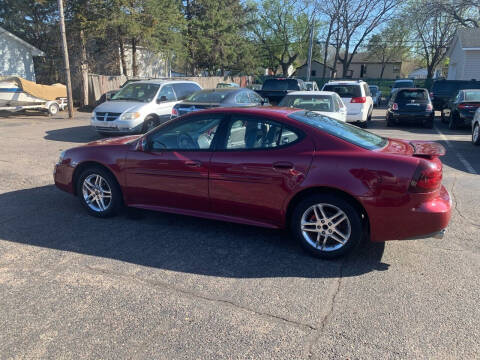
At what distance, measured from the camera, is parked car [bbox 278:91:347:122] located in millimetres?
9891

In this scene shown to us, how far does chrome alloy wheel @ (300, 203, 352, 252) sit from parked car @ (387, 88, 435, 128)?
485 inches

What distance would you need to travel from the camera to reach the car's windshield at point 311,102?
9.94 meters

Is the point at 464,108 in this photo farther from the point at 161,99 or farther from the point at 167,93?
the point at 161,99

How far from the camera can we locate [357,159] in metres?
3.75

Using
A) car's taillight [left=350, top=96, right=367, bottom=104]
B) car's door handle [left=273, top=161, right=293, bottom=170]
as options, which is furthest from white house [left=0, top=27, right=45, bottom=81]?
car's door handle [left=273, top=161, right=293, bottom=170]

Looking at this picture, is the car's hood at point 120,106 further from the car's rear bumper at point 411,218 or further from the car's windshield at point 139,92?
the car's rear bumper at point 411,218

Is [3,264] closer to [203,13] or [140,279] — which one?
[140,279]

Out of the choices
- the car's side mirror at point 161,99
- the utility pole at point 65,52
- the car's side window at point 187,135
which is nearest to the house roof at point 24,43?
the utility pole at point 65,52

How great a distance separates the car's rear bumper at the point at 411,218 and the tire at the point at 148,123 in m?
8.79

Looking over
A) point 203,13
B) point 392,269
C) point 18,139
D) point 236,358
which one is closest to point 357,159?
point 392,269

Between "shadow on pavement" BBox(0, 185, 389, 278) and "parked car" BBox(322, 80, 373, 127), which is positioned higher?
"parked car" BBox(322, 80, 373, 127)

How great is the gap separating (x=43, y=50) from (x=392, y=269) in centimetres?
A: 2500

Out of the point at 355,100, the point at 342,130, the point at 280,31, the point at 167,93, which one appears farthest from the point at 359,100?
the point at 280,31

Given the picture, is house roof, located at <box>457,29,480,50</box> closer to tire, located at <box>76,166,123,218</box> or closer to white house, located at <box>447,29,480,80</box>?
white house, located at <box>447,29,480,80</box>
